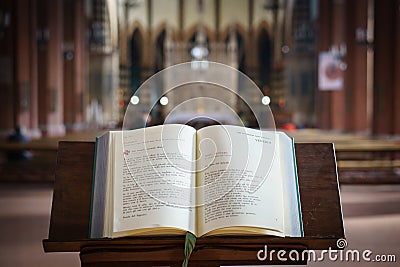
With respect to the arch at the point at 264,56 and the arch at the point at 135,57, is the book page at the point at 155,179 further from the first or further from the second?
the arch at the point at 264,56

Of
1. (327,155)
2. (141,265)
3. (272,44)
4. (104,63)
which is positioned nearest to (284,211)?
(327,155)

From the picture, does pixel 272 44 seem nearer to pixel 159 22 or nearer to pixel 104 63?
pixel 159 22

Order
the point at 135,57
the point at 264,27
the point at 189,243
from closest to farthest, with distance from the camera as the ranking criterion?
the point at 189,243 < the point at 264,27 < the point at 135,57

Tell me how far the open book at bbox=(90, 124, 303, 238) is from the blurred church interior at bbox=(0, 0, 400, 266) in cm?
16

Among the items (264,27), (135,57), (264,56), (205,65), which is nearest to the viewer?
(205,65)

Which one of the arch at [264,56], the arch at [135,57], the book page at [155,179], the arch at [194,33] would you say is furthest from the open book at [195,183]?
the arch at [194,33]

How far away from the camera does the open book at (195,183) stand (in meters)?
1.66

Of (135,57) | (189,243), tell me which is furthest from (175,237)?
(135,57)

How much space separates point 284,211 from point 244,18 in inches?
971

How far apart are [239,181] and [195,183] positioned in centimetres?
14

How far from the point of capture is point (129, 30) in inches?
992

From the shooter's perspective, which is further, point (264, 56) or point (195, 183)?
point (264, 56)

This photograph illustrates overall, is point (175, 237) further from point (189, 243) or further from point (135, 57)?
point (135, 57)

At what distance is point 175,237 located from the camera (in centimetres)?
167
